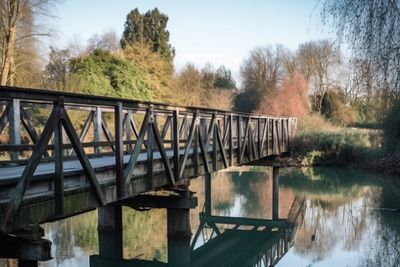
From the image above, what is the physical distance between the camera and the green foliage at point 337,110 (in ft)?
128

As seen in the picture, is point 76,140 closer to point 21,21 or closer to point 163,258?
point 163,258

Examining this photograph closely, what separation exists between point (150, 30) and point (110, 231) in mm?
36277

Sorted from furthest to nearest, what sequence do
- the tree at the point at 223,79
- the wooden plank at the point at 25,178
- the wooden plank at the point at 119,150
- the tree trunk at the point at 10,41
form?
the tree at the point at 223,79, the tree trunk at the point at 10,41, the wooden plank at the point at 119,150, the wooden plank at the point at 25,178

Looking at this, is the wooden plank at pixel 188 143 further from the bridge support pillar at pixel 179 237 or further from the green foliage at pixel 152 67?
the green foliage at pixel 152 67

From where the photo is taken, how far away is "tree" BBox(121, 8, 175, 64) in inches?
1721

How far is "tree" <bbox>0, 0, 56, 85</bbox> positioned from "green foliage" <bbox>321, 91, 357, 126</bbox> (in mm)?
25017

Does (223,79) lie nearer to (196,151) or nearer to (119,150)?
(196,151)

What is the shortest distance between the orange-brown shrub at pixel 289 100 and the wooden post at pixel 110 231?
26409mm

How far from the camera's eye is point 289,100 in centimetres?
3756

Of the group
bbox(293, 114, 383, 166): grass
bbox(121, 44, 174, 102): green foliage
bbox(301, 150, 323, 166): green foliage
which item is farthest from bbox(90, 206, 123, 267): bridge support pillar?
bbox(121, 44, 174, 102): green foliage

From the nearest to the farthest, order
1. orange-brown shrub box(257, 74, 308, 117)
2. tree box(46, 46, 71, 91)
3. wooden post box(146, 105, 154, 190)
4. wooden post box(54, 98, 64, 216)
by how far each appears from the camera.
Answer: wooden post box(54, 98, 64, 216)
wooden post box(146, 105, 154, 190)
tree box(46, 46, 71, 91)
orange-brown shrub box(257, 74, 308, 117)

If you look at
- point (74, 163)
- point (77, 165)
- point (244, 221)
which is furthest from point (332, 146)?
point (77, 165)

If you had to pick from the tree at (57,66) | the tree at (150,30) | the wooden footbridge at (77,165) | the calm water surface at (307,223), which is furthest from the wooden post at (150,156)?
the tree at (150,30)

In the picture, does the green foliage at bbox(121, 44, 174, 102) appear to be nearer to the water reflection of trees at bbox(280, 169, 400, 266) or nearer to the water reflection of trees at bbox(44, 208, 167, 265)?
the water reflection of trees at bbox(280, 169, 400, 266)
